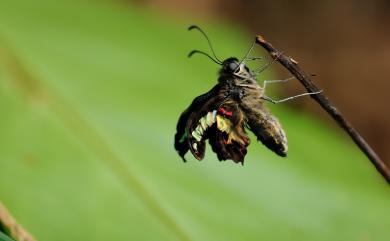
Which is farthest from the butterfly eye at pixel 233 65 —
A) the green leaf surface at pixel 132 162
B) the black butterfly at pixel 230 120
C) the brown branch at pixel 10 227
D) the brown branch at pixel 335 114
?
the brown branch at pixel 10 227

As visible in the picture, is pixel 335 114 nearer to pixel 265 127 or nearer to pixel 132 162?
pixel 265 127

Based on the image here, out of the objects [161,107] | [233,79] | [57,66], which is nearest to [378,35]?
[161,107]

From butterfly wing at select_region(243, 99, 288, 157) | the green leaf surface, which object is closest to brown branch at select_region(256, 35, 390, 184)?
butterfly wing at select_region(243, 99, 288, 157)

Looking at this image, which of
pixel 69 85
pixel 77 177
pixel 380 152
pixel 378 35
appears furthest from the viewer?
pixel 378 35

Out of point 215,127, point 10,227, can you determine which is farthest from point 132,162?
point 10,227

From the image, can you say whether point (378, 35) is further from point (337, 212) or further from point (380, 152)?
point (337, 212)

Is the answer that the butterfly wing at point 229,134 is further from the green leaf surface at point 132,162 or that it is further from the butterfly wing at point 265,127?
the green leaf surface at point 132,162
